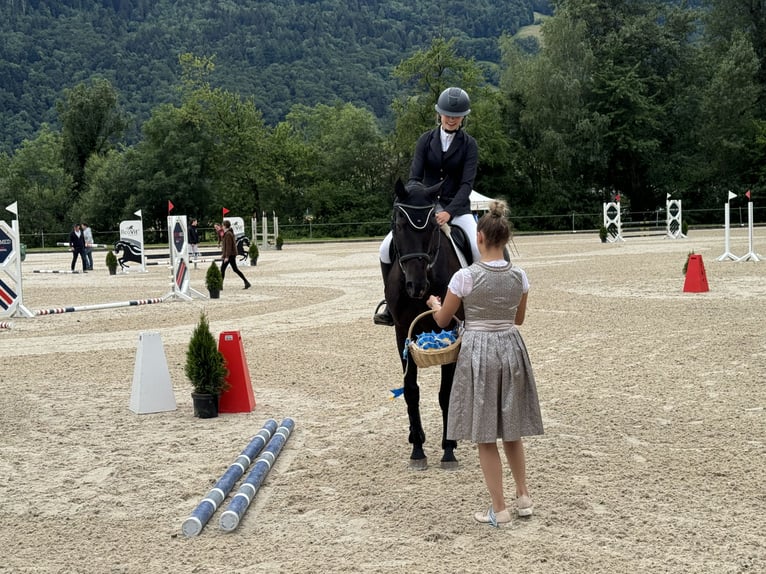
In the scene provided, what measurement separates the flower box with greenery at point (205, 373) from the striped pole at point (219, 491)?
1471 mm

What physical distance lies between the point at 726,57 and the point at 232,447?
5690cm

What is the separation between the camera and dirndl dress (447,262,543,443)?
15.0 feet

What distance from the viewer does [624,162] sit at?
194 ft

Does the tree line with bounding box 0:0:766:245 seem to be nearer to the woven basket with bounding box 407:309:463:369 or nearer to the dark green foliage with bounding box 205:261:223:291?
the dark green foliage with bounding box 205:261:223:291

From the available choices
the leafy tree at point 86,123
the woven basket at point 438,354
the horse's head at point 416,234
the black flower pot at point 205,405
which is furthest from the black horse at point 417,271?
the leafy tree at point 86,123

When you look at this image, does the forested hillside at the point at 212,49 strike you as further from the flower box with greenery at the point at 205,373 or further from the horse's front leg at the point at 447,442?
the horse's front leg at the point at 447,442

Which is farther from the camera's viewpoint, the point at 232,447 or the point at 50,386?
the point at 50,386

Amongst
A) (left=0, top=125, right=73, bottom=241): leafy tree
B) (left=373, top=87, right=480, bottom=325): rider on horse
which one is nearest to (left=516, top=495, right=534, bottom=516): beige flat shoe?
(left=373, top=87, right=480, bottom=325): rider on horse

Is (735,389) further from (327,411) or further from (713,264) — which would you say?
(713,264)

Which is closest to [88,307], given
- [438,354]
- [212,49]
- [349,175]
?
[438,354]

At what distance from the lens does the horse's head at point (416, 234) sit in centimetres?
558

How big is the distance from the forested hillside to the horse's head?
381ft

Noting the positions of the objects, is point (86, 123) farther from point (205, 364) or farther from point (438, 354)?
point (438, 354)

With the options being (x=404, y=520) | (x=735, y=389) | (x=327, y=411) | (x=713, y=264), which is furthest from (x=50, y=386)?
(x=713, y=264)
